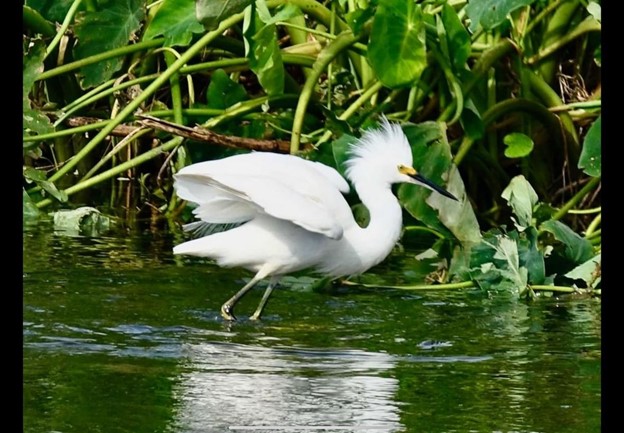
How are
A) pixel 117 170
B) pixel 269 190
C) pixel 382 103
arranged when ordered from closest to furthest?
1. pixel 269 190
2. pixel 117 170
3. pixel 382 103

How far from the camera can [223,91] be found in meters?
7.61

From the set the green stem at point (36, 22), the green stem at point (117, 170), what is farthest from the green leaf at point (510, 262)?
the green stem at point (36, 22)

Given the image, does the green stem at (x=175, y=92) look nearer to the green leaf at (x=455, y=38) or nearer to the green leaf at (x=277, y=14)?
the green leaf at (x=277, y=14)

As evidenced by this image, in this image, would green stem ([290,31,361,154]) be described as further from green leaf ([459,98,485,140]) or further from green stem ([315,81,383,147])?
green leaf ([459,98,485,140])

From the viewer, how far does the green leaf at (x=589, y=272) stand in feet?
19.8

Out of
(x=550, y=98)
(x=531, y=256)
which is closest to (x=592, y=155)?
(x=531, y=256)

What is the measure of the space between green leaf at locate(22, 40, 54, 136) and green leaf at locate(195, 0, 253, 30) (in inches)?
47.4

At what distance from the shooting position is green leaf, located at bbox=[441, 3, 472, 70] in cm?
681

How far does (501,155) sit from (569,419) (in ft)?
13.2

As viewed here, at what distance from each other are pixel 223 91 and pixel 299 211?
2.19 metres

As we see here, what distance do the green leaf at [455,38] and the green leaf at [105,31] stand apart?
1.68 metres

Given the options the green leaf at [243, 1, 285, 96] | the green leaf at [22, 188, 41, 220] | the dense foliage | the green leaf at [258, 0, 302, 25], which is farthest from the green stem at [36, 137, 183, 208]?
the green leaf at [258, 0, 302, 25]

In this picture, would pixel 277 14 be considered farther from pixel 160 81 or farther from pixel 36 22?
pixel 36 22
